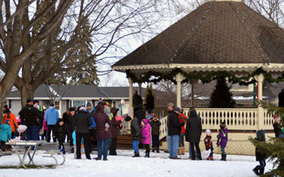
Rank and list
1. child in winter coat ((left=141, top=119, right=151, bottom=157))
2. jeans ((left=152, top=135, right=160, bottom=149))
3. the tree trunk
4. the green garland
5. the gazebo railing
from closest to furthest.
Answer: child in winter coat ((left=141, top=119, right=151, bottom=157))
jeans ((left=152, top=135, right=160, bottom=149))
the gazebo railing
the green garland
the tree trunk

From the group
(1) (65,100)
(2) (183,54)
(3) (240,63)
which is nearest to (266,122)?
(3) (240,63)

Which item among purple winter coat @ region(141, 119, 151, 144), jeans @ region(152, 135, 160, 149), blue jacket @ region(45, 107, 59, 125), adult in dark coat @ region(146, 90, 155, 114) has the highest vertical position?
adult in dark coat @ region(146, 90, 155, 114)

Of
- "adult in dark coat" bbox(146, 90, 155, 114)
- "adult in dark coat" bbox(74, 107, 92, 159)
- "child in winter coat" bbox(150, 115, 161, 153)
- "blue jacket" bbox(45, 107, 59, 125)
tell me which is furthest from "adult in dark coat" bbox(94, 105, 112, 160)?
"adult in dark coat" bbox(146, 90, 155, 114)

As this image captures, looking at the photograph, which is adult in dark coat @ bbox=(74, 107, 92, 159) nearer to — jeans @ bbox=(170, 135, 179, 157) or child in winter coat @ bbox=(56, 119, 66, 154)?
child in winter coat @ bbox=(56, 119, 66, 154)

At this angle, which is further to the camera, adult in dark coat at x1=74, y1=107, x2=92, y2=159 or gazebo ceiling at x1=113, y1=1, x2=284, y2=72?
gazebo ceiling at x1=113, y1=1, x2=284, y2=72

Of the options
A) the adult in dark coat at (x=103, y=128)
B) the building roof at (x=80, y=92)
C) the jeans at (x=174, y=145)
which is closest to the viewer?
the adult in dark coat at (x=103, y=128)

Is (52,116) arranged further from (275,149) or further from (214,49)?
(275,149)

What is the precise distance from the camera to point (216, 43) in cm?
2472

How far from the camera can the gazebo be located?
2367cm

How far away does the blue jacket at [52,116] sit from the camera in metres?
22.6

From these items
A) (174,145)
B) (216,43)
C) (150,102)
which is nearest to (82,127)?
(174,145)

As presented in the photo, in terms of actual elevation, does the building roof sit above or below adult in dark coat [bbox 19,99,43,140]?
above

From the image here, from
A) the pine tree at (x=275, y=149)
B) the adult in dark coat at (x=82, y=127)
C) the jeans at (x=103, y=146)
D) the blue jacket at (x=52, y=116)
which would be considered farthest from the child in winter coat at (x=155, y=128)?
the pine tree at (x=275, y=149)

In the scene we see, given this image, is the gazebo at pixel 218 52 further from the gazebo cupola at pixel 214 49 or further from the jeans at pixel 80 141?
the jeans at pixel 80 141
